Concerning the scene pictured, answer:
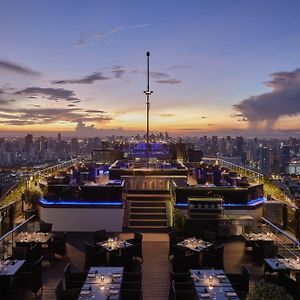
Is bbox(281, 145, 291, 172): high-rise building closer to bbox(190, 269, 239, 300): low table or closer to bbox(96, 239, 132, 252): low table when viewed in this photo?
bbox(96, 239, 132, 252): low table

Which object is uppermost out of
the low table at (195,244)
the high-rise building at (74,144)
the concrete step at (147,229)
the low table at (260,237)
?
the high-rise building at (74,144)

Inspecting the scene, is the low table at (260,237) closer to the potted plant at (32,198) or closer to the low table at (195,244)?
the low table at (195,244)

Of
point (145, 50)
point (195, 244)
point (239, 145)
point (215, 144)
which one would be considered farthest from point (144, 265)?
point (239, 145)

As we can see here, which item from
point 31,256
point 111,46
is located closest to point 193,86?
point 111,46

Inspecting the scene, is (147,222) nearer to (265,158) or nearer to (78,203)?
(78,203)

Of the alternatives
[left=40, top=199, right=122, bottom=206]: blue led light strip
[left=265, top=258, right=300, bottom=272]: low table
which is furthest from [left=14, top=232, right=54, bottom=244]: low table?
[left=265, top=258, right=300, bottom=272]: low table

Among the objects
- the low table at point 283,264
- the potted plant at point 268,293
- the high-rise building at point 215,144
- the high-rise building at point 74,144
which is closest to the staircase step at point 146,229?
the low table at point 283,264
